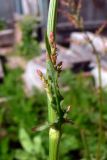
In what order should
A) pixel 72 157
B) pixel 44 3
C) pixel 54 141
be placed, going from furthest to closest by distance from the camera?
pixel 44 3, pixel 72 157, pixel 54 141

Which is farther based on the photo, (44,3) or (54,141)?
(44,3)

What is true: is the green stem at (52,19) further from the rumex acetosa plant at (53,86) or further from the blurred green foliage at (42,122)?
the blurred green foliage at (42,122)

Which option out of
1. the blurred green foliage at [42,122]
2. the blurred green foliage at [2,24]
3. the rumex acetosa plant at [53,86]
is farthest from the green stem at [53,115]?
the blurred green foliage at [2,24]

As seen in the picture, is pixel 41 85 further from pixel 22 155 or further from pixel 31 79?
pixel 22 155

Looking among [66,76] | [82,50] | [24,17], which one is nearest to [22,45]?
[24,17]

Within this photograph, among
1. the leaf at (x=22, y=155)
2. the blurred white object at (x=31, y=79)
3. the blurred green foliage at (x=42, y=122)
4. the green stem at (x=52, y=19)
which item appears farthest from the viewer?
the blurred white object at (x=31, y=79)

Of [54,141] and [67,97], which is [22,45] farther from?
[54,141]

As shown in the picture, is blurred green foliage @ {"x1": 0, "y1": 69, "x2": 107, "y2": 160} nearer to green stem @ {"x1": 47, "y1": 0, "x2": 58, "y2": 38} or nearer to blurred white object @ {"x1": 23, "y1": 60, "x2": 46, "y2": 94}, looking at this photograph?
blurred white object @ {"x1": 23, "y1": 60, "x2": 46, "y2": 94}
